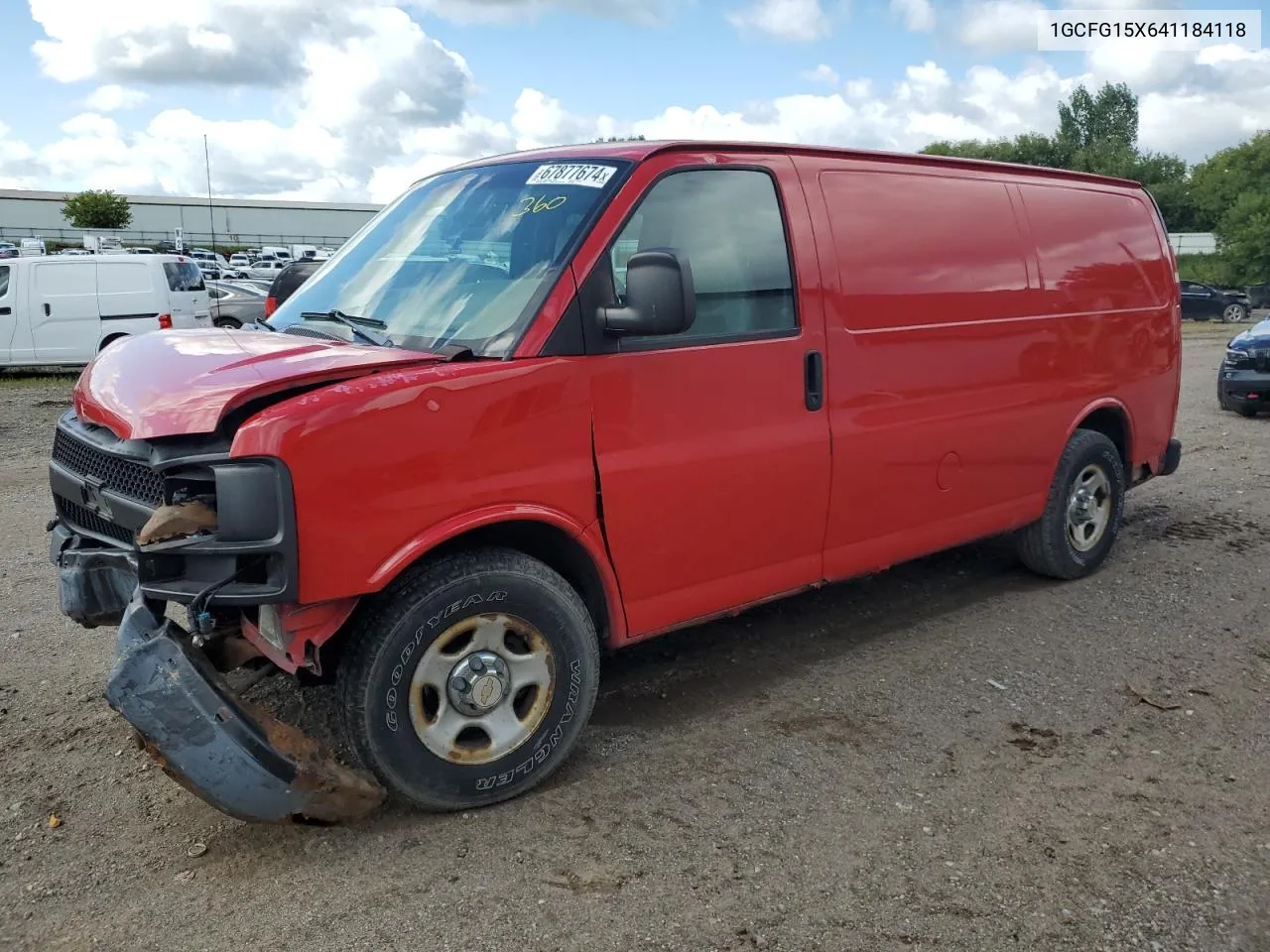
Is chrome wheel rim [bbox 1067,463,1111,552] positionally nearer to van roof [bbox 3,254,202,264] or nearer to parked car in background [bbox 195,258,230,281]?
van roof [bbox 3,254,202,264]

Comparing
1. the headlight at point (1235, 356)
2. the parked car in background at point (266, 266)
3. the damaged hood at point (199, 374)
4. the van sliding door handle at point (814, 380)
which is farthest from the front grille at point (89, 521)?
the parked car in background at point (266, 266)

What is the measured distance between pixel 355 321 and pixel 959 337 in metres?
2.59

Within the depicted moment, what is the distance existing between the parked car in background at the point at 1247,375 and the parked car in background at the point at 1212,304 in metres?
23.8

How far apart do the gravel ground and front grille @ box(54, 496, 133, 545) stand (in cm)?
84

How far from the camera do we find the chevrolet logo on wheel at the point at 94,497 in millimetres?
3484

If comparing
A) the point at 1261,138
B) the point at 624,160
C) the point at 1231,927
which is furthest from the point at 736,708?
the point at 1261,138

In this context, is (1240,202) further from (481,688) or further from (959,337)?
(481,688)

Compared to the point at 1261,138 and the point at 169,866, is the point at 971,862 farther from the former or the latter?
the point at 1261,138

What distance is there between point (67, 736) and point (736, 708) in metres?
2.52

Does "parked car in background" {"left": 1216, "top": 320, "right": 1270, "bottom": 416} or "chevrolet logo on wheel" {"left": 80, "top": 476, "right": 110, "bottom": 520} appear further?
"parked car in background" {"left": 1216, "top": 320, "right": 1270, "bottom": 416}

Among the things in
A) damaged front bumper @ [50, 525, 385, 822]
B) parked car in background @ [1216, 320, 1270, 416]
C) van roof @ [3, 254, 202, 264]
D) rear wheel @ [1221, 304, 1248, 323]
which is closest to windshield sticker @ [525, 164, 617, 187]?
damaged front bumper @ [50, 525, 385, 822]

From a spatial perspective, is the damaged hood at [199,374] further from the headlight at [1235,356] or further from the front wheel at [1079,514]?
the headlight at [1235,356]

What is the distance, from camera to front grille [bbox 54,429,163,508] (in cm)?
328

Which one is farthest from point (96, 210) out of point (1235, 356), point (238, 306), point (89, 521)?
point (89, 521)
